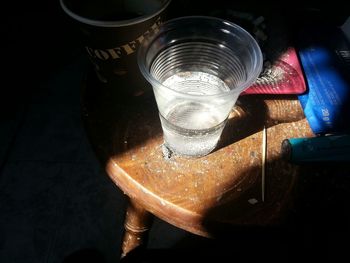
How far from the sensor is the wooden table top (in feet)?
1.61

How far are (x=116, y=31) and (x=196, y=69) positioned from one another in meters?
0.16

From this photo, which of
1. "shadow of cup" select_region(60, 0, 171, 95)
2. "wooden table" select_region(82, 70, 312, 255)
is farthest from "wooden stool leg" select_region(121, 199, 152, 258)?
"shadow of cup" select_region(60, 0, 171, 95)

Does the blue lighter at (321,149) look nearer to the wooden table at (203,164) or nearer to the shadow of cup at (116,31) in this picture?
the wooden table at (203,164)

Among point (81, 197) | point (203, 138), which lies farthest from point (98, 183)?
point (203, 138)

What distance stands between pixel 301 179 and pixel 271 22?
368 mm

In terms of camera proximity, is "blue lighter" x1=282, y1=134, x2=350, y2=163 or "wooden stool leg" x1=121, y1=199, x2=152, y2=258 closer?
"blue lighter" x1=282, y1=134, x2=350, y2=163

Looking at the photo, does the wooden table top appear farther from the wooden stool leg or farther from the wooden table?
the wooden stool leg

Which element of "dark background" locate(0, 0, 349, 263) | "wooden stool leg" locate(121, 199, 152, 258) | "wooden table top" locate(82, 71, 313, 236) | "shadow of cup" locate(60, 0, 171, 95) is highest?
"shadow of cup" locate(60, 0, 171, 95)

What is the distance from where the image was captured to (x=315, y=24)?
0.72 m

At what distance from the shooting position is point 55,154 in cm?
126

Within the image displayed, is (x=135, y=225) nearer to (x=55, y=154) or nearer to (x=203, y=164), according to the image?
(x=203, y=164)

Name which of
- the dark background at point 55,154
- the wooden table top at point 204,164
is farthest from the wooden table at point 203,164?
the dark background at point 55,154

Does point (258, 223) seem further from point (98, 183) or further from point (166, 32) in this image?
point (98, 183)

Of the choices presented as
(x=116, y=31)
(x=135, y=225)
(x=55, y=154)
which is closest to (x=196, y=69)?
(x=116, y=31)
